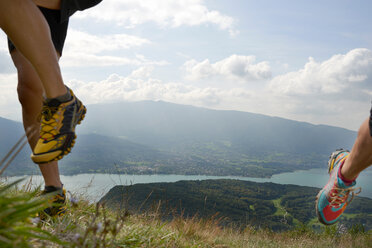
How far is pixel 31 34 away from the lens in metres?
1.25

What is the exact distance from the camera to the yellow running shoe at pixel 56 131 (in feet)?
4.25

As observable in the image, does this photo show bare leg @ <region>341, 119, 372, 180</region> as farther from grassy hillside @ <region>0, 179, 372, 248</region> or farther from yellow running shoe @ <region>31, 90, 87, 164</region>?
yellow running shoe @ <region>31, 90, 87, 164</region>

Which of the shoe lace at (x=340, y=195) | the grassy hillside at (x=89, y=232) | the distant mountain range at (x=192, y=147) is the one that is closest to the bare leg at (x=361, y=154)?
the shoe lace at (x=340, y=195)

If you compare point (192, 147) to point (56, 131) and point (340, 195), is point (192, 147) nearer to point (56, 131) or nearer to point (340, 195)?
point (340, 195)

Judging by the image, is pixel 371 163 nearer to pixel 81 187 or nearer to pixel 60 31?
pixel 60 31

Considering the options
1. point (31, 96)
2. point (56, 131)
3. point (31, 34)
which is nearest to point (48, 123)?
point (56, 131)

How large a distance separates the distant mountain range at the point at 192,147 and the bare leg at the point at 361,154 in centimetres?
6194

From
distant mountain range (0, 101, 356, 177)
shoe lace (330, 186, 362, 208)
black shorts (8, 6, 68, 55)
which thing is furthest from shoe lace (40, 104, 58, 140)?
distant mountain range (0, 101, 356, 177)

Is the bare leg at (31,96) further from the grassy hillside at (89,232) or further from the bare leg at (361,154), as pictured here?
the bare leg at (361,154)

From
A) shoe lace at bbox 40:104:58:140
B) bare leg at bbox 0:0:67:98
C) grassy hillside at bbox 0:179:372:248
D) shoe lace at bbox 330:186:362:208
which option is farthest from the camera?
shoe lace at bbox 330:186:362:208

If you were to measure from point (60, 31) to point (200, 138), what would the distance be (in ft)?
552

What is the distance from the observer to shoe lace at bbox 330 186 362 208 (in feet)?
7.55

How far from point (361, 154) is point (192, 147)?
460 ft

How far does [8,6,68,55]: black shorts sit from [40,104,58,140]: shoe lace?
557mm
